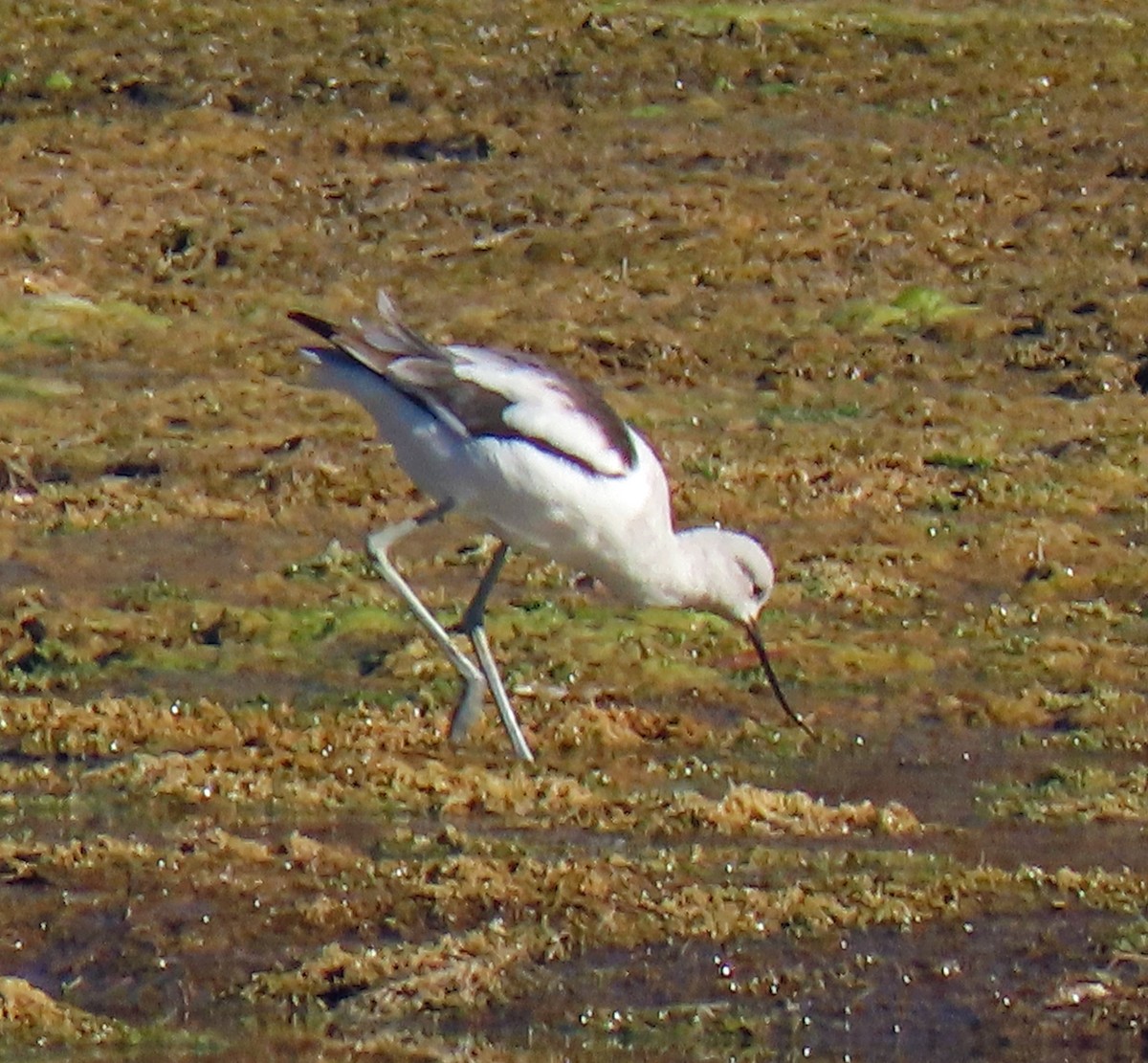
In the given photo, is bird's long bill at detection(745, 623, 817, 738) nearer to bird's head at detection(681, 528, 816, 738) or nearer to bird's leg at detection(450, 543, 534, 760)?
bird's head at detection(681, 528, 816, 738)

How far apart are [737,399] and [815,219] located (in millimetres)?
3414

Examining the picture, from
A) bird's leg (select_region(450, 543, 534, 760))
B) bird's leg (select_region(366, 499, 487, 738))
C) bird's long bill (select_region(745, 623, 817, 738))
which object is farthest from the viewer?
bird's long bill (select_region(745, 623, 817, 738))

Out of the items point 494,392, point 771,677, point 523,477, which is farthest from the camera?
point 771,677

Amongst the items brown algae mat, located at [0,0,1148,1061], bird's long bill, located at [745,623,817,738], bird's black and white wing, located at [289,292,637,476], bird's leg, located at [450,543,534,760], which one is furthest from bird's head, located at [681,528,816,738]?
bird's leg, located at [450,543,534,760]

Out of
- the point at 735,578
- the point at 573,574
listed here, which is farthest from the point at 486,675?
the point at 573,574

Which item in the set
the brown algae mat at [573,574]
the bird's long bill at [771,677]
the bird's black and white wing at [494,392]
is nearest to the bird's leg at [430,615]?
the brown algae mat at [573,574]

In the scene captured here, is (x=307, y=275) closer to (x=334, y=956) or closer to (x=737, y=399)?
(x=737, y=399)

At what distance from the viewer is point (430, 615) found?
28.6 feet

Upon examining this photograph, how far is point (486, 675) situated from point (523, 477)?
64 cm

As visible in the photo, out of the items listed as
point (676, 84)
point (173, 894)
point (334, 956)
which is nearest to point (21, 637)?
point (173, 894)

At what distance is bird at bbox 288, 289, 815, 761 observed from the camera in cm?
836

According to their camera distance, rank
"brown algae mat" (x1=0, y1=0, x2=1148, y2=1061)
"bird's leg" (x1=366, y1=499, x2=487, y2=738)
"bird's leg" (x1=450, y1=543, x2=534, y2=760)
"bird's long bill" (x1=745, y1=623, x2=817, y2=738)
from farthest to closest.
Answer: "bird's long bill" (x1=745, y1=623, x2=817, y2=738)
"bird's leg" (x1=366, y1=499, x2=487, y2=738)
"bird's leg" (x1=450, y1=543, x2=534, y2=760)
"brown algae mat" (x1=0, y1=0, x2=1148, y2=1061)

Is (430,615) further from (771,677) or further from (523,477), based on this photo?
(771,677)

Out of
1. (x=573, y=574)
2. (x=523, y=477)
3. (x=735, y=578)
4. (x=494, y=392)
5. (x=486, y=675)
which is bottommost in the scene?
(x=573, y=574)
